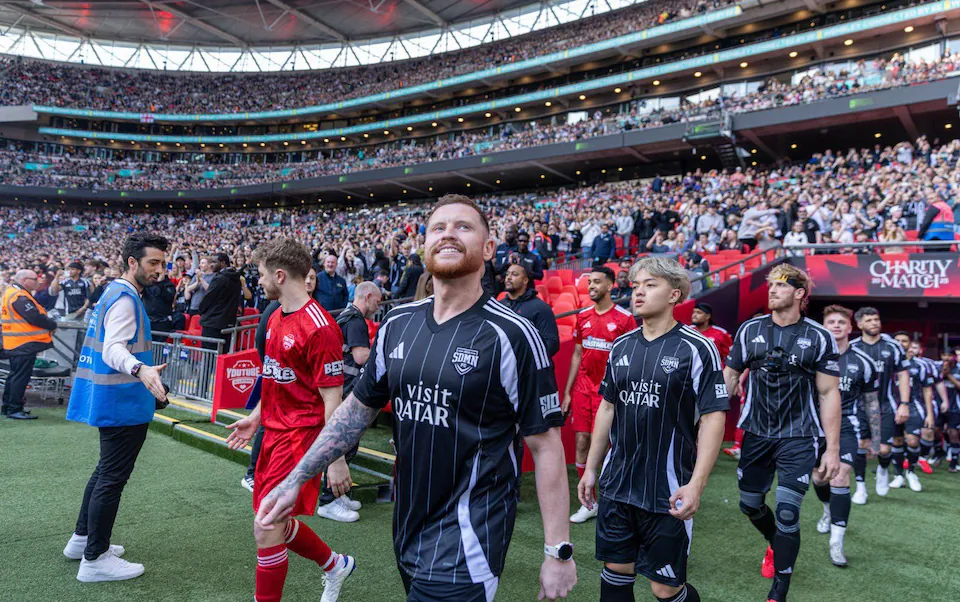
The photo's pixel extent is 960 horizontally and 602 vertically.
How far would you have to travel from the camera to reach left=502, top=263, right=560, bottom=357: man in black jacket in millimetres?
5094

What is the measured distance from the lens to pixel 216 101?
5056cm

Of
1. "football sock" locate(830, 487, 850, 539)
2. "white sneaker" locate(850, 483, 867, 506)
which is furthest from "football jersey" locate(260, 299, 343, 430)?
"white sneaker" locate(850, 483, 867, 506)

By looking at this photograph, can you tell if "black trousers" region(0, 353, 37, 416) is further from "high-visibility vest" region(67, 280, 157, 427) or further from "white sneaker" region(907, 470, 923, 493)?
"white sneaker" region(907, 470, 923, 493)

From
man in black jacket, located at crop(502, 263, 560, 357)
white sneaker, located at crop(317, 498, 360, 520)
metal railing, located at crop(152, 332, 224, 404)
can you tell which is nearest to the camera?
white sneaker, located at crop(317, 498, 360, 520)

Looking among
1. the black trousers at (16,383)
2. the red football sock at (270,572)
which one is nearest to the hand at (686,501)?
the red football sock at (270,572)

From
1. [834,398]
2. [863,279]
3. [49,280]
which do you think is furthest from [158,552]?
[863,279]

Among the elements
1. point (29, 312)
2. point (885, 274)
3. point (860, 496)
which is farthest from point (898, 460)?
point (29, 312)

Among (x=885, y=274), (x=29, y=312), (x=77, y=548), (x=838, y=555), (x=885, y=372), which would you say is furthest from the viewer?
(x=885, y=274)

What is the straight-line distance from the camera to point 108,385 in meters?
3.46

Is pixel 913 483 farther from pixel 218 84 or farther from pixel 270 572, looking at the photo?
pixel 218 84

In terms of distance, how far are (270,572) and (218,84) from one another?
57200mm

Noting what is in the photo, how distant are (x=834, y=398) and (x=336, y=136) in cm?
4581

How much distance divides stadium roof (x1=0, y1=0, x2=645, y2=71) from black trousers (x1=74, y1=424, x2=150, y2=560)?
41019mm

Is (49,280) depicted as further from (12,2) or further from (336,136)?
(12,2)
